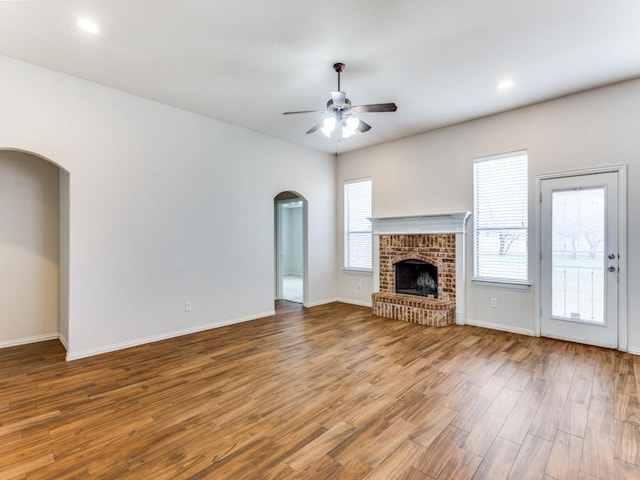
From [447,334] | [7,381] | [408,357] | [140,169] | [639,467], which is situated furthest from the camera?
[447,334]

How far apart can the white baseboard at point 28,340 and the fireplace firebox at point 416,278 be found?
209 inches

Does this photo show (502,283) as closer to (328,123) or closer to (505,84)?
(505,84)

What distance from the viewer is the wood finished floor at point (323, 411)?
195 cm

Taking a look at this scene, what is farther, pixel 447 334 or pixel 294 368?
pixel 447 334

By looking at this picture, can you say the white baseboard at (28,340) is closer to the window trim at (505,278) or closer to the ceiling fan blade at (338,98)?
the ceiling fan blade at (338,98)

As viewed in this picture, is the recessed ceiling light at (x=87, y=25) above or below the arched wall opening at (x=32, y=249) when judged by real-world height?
above

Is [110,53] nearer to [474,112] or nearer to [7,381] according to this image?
[7,381]

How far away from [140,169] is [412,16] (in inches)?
140

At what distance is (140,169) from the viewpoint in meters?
4.14

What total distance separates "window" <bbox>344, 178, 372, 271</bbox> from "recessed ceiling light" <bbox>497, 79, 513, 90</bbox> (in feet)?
9.39

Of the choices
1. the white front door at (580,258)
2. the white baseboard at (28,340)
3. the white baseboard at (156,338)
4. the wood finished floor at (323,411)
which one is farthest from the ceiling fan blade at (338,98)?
the white baseboard at (28,340)

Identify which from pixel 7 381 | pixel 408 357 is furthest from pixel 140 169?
pixel 408 357

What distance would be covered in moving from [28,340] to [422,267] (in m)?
5.98

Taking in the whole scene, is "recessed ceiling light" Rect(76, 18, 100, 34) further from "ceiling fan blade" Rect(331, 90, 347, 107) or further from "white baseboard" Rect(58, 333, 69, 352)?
"white baseboard" Rect(58, 333, 69, 352)
